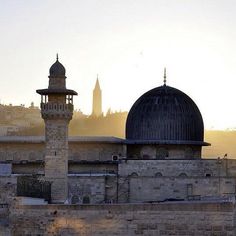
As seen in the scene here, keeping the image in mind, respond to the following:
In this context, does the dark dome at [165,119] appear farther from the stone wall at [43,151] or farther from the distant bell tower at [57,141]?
the distant bell tower at [57,141]

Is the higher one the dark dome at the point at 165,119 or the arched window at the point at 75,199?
the dark dome at the point at 165,119

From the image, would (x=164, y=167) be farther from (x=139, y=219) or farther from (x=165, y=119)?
(x=139, y=219)

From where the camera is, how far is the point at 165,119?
142ft

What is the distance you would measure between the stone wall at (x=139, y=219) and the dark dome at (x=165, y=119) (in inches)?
745

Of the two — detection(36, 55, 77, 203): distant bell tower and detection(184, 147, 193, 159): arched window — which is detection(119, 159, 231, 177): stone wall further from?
detection(36, 55, 77, 203): distant bell tower

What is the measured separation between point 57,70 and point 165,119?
9347 mm

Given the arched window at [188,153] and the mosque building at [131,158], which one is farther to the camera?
the arched window at [188,153]

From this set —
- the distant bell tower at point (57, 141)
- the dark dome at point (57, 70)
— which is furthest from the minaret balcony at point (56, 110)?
the dark dome at point (57, 70)

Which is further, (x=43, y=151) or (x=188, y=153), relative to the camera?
(x=43, y=151)

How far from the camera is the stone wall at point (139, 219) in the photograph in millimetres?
23000

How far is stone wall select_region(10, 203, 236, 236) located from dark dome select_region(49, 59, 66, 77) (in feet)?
39.9

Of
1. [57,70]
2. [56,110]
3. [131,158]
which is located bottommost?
[131,158]

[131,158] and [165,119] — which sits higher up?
[165,119]

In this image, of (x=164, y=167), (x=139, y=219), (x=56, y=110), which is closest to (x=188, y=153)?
(x=164, y=167)
